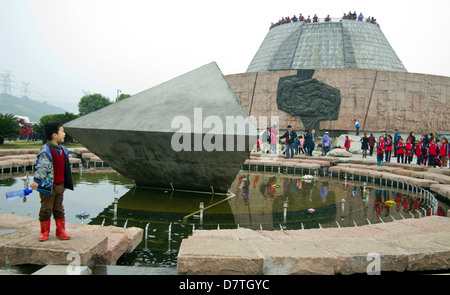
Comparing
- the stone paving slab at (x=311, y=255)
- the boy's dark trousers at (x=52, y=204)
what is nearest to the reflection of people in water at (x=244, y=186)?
the stone paving slab at (x=311, y=255)

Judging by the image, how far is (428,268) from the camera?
2.93 m

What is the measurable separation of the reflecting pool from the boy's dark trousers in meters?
0.88

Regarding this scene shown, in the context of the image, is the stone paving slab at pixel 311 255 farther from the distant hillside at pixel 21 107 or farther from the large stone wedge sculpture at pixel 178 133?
the distant hillside at pixel 21 107

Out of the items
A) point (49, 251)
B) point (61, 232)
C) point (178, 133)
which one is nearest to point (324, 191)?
point (178, 133)

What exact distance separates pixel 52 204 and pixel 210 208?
11.4ft

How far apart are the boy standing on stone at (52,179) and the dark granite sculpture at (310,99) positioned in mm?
19128

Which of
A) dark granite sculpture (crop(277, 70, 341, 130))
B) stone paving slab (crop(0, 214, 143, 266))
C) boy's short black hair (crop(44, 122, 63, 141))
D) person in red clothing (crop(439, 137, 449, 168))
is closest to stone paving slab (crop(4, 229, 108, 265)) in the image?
stone paving slab (crop(0, 214, 143, 266))

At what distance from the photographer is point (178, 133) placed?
6113mm

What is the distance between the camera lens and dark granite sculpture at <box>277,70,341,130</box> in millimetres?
20781

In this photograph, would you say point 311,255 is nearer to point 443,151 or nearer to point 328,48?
point 443,151

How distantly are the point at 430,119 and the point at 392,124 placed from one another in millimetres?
2677

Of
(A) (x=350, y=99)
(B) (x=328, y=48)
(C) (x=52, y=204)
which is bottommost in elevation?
(C) (x=52, y=204)
